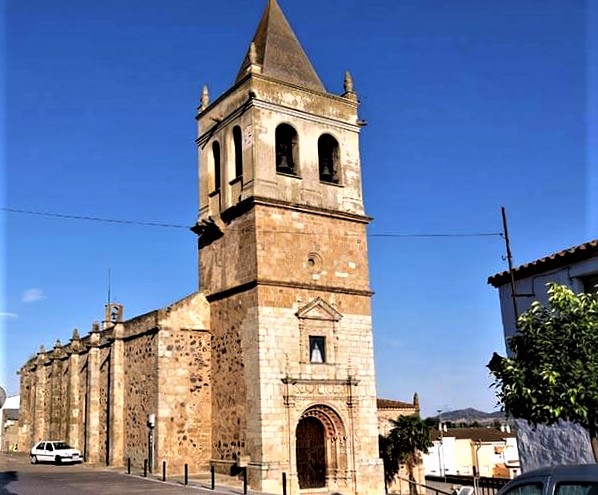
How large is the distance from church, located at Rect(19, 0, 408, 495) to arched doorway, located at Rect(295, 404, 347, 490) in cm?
5

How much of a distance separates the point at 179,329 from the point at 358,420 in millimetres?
7627

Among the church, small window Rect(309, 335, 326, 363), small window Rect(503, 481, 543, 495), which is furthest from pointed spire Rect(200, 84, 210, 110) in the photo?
small window Rect(503, 481, 543, 495)

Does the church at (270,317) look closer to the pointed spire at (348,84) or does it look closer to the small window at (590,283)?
the pointed spire at (348,84)

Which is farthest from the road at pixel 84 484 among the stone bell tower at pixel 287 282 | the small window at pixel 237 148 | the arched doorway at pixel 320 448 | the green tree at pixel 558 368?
the small window at pixel 237 148

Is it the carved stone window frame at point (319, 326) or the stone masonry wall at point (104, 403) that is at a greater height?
the carved stone window frame at point (319, 326)

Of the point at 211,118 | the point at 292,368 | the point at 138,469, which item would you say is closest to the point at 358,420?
the point at 292,368

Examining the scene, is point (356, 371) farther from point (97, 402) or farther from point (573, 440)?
point (97, 402)

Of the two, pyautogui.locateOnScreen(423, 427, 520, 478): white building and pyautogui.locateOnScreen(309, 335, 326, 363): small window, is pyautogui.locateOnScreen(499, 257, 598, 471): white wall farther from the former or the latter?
pyautogui.locateOnScreen(423, 427, 520, 478): white building

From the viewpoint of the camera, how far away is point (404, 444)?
97.9 feet

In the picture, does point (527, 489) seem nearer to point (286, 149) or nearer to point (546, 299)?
point (546, 299)

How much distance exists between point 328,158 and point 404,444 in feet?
42.8

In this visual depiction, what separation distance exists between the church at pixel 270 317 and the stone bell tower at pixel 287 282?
5 cm

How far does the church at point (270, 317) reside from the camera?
77.7ft

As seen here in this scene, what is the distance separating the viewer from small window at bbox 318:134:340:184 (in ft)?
89.4
